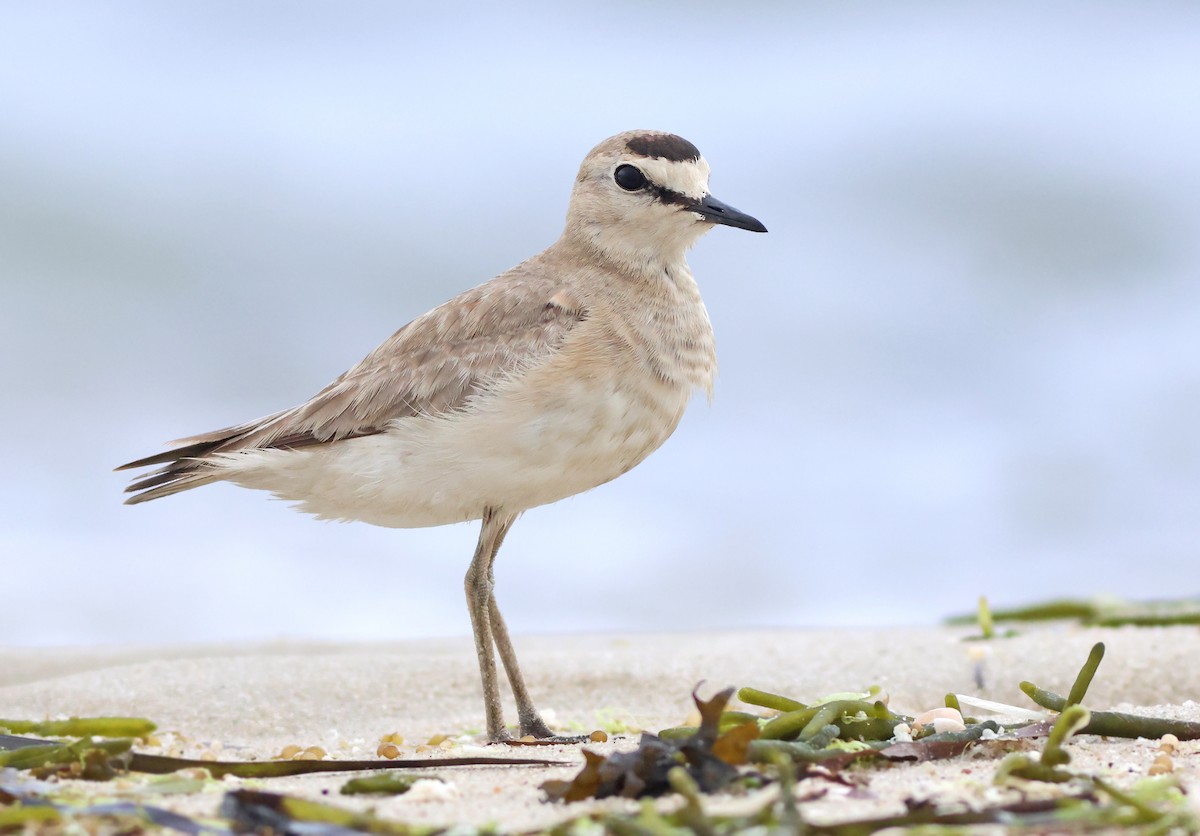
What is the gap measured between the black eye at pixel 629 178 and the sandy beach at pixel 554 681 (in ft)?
7.03

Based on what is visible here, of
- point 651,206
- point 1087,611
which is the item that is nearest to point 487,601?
point 651,206

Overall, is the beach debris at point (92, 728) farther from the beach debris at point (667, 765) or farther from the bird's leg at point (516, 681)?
the bird's leg at point (516, 681)

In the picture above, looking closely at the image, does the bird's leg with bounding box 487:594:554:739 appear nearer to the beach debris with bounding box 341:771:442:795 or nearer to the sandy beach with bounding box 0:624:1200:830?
the sandy beach with bounding box 0:624:1200:830

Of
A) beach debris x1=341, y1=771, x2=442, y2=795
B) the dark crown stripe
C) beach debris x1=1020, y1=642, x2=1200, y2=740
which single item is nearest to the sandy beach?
beach debris x1=1020, y1=642, x2=1200, y2=740

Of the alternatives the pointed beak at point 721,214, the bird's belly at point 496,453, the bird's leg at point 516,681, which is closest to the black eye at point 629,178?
the pointed beak at point 721,214

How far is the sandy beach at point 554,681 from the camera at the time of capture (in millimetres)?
5340

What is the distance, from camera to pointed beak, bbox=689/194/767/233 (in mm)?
5145

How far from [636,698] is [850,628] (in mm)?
2338

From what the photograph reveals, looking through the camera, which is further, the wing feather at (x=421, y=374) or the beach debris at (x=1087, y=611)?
the beach debris at (x=1087, y=611)

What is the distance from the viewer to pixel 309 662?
638cm

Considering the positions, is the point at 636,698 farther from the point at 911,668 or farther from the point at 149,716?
the point at 149,716

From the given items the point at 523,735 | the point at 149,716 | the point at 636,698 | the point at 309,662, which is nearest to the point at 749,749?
the point at 523,735

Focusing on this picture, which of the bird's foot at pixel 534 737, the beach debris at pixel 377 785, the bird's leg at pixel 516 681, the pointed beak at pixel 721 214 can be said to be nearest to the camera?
the beach debris at pixel 377 785

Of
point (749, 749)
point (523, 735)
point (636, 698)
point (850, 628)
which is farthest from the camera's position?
point (850, 628)
